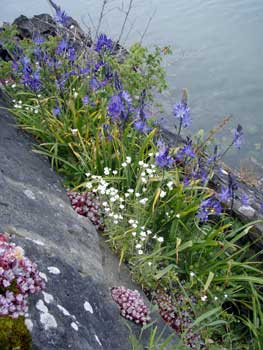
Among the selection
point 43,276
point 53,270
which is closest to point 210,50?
point 53,270

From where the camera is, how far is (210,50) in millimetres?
13148

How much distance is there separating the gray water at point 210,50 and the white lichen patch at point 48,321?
25.4 feet

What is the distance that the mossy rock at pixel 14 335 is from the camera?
192cm

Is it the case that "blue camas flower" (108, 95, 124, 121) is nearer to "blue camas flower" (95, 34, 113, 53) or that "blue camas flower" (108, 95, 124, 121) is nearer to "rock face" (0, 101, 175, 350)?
"rock face" (0, 101, 175, 350)

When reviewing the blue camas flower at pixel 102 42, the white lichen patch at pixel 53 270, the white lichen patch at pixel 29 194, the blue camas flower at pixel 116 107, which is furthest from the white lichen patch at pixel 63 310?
the blue camas flower at pixel 102 42

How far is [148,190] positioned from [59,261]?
157 centimetres

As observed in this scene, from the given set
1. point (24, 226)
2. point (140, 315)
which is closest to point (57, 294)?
point (24, 226)

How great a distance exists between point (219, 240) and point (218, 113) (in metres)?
6.95

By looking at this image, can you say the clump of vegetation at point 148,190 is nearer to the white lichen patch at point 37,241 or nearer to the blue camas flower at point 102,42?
the blue camas flower at point 102,42

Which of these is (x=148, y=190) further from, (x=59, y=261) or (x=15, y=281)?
(x=15, y=281)

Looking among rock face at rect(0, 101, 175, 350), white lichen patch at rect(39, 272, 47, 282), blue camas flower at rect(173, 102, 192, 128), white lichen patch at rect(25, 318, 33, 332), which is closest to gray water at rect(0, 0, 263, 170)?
blue camas flower at rect(173, 102, 192, 128)

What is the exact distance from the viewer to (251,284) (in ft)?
13.3

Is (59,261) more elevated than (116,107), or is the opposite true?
(116,107)

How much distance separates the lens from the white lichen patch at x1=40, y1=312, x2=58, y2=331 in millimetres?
2270
